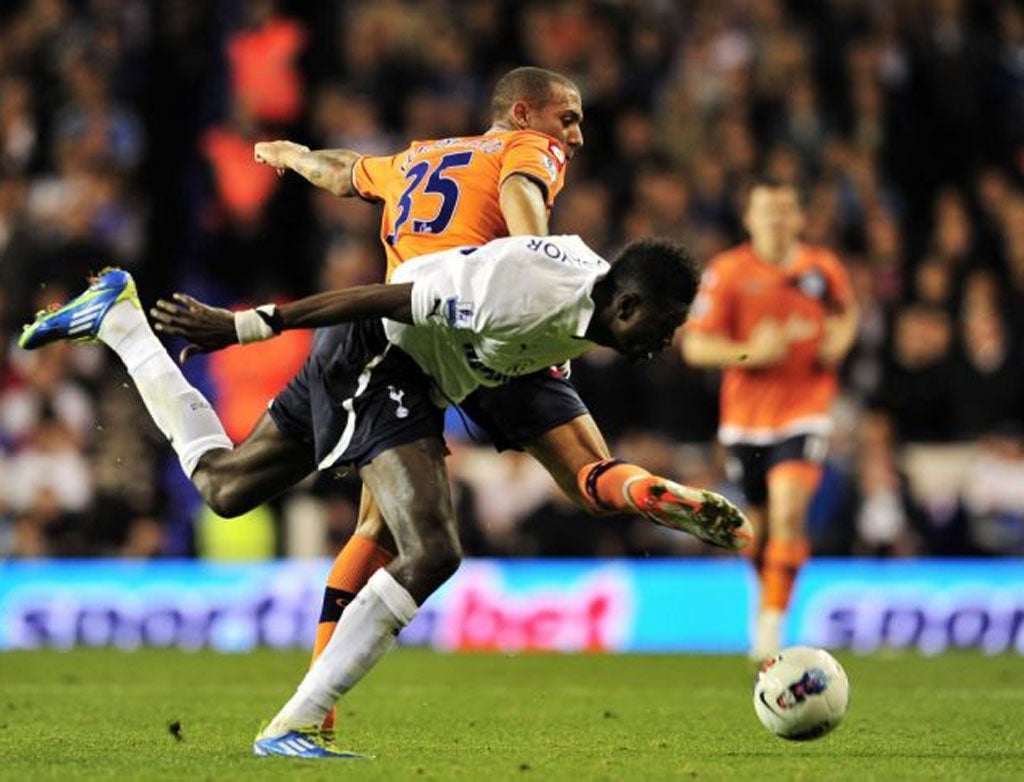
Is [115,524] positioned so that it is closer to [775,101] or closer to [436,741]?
[775,101]

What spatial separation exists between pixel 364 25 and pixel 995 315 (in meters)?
6.31

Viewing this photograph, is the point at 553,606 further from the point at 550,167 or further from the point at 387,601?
the point at 387,601

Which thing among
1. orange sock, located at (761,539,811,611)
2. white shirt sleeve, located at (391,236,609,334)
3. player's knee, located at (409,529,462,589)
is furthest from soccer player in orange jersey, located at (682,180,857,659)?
player's knee, located at (409,529,462,589)

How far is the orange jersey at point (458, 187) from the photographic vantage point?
7.57m

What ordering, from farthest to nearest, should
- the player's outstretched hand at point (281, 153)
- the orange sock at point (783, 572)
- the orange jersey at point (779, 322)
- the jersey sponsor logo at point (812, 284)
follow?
the jersey sponsor logo at point (812, 284), the orange jersey at point (779, 322), the orange sock at point (783, 572), the player's outstretched hand at point (281, 153)

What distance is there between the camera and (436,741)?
7770 mm

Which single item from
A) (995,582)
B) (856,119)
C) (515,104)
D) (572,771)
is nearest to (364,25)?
(856,119)

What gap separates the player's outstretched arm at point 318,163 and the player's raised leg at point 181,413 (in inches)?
31.3

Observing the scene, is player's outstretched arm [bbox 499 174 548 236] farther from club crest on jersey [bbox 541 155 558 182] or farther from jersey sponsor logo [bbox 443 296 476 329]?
jersey sponsor logo [bbox 443 296 476 329]

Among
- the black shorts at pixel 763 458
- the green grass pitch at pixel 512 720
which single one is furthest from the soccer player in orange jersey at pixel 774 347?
the green grass pitch at pixel 512 720

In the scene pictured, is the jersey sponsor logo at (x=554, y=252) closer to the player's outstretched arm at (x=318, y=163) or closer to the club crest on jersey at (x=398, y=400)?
the club crest on jersey at (x=398, y=400)

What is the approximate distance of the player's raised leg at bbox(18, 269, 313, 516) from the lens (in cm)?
766

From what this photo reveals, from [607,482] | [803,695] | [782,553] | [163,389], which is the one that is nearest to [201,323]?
[163,389]

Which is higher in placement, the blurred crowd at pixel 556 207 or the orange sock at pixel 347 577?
the blurred crowd at pixel 556 207
